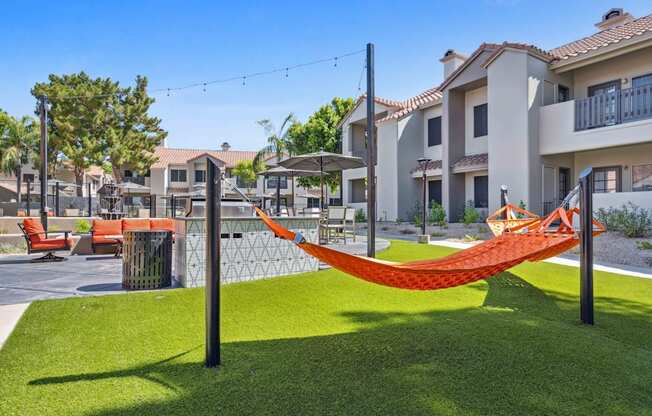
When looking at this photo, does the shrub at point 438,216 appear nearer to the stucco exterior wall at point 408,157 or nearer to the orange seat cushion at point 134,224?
the stucco exterior wall at point 408,157

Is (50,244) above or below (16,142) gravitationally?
below

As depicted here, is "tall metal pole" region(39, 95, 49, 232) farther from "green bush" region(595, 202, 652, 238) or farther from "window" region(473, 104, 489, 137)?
"green bush" region(595, 202, 652, 238)

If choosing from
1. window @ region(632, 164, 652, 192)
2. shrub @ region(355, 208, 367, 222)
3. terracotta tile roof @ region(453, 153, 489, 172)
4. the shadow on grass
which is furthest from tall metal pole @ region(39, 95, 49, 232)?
window @ region(632, 164, 652, 192)

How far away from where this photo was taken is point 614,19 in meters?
14.8

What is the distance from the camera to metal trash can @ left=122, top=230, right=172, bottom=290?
564 centimetres

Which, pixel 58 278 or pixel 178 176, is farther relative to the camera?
pixel 178 176

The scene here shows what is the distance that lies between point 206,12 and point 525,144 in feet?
33.0

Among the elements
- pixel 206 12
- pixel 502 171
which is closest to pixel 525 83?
pixel 502 171

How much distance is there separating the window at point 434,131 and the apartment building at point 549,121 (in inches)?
5.2

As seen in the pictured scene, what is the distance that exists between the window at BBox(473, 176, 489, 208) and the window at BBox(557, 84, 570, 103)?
357cm

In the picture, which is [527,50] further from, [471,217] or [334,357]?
[334,357]

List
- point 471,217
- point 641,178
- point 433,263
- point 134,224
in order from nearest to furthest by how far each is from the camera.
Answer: point 433,263 < point 134,224 < point 641,178 < point 471,217

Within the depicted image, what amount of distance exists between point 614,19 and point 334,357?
17490mm

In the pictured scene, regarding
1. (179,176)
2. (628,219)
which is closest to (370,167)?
(628,219)
